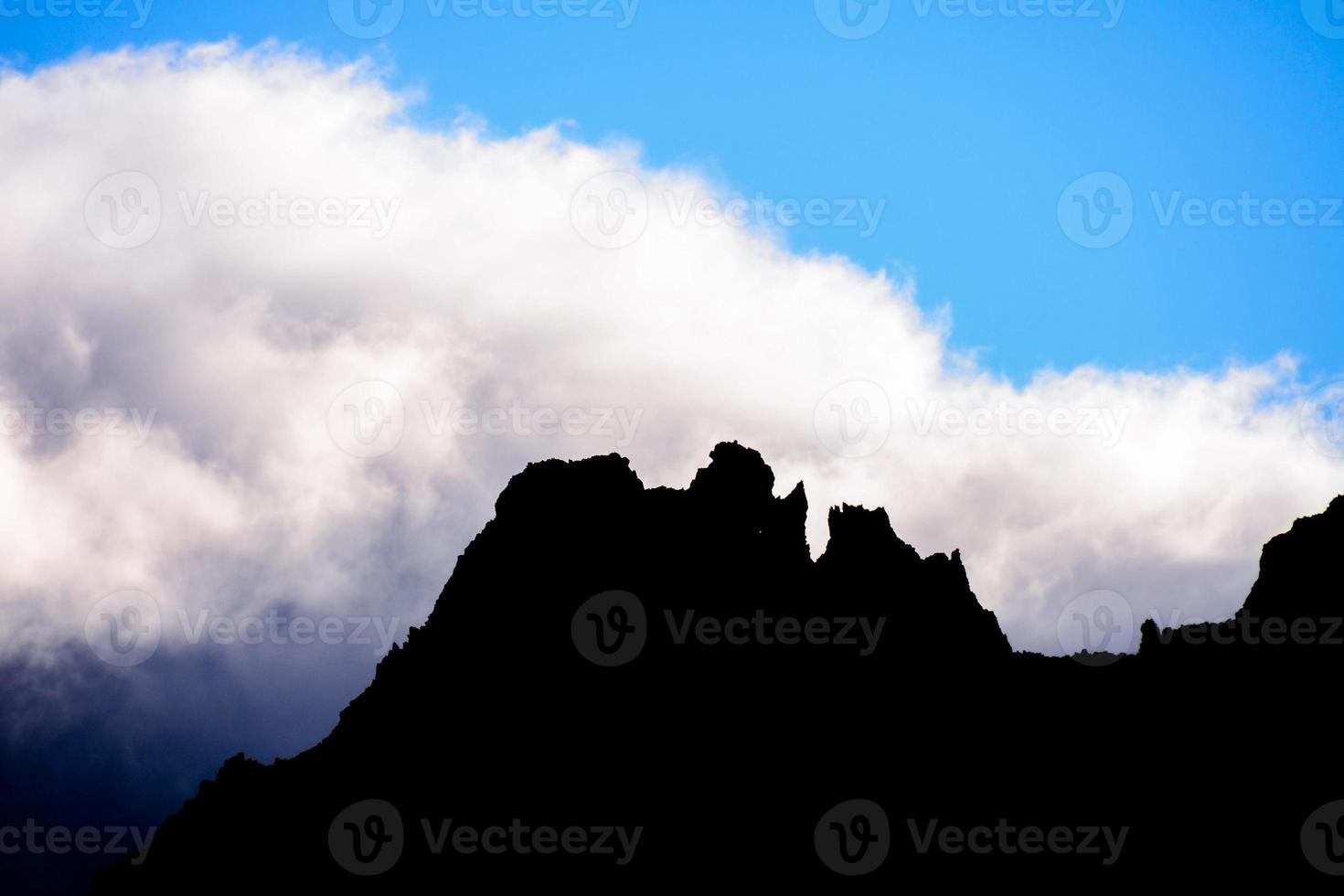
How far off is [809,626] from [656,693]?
18.0m

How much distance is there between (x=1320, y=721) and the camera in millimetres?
65000

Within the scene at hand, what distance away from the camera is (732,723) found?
289ft

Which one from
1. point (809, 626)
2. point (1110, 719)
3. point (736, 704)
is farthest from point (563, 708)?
point (1110, 719)

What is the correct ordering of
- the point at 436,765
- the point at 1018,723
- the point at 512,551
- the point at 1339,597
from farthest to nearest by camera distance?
the point at 512,551, the point at 436,765, the point at 1018,723, the point at 1339,597

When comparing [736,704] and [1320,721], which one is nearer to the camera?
[1320,721]

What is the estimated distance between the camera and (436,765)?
88562 millimetres

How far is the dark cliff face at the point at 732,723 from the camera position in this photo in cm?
6962

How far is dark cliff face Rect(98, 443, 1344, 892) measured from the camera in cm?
6962

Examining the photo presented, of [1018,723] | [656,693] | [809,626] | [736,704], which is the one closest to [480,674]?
[656,693]

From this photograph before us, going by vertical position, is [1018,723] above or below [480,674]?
below

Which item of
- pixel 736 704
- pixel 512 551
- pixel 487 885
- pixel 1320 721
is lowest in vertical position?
pixel 487 885

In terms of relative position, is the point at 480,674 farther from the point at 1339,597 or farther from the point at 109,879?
the point at 1339,597

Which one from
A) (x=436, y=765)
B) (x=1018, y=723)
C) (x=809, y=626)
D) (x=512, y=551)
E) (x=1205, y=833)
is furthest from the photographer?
(x=512, y=551)

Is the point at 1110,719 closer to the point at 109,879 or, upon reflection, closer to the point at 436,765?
the point at 436,765
